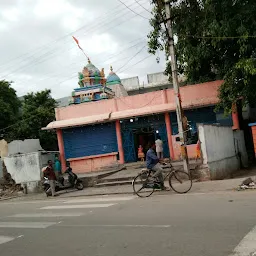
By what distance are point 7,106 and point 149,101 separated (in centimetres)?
1626

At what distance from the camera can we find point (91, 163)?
23703 mm

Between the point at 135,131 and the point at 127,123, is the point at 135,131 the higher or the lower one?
the lower one

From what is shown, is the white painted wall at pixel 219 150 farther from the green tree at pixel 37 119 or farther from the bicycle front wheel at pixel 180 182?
the green tree at pixel 37 119

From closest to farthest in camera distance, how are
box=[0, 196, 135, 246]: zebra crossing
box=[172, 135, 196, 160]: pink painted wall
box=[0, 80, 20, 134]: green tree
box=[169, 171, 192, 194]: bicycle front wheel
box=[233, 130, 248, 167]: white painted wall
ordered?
box=[0, 196, 135, 246]: zebra crossing, box=[169, 171, 192, 194]: bicycle front wheel, box=[233, 130, 248, 167]: white painted wall, box=[172, 135, 196, 160]: pink painted wall, box=[0, 80, 20, 134]: green tree

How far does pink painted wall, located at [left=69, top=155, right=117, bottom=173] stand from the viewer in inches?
918

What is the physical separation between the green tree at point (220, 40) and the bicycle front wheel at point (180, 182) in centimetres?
624

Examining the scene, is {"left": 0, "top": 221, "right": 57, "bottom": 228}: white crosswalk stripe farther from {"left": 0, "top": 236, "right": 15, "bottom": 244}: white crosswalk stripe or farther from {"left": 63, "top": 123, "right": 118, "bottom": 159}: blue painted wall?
{"left": 63, "top": 123, "right": 118, "bottom": 159}: blue painted wall

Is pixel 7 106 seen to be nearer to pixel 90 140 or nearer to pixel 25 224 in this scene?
pixel 90 140

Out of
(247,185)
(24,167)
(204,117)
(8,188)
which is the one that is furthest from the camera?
(204,117)

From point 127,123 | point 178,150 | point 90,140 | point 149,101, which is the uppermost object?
point 149,101

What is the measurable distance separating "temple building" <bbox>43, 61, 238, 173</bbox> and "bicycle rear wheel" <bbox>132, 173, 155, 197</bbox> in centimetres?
925

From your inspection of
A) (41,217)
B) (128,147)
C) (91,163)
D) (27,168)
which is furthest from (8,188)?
(41,217)

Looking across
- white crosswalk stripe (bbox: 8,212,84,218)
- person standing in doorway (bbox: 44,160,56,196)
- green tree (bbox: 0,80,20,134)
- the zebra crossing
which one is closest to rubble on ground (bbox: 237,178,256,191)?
the zebra crossing

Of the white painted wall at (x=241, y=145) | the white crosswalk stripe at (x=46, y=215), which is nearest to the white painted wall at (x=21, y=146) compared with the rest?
the white painted wall at (x=241, y=145)
